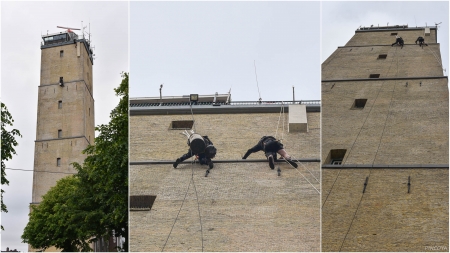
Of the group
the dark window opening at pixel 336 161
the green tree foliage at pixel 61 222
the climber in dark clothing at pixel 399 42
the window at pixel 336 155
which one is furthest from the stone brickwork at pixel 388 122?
the green tree foliage at pixel 61 222

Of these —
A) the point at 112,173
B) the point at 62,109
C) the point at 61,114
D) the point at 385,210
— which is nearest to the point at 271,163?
the point at 385,210

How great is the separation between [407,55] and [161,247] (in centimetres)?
2228

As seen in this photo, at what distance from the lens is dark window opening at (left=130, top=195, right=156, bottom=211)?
1488cm

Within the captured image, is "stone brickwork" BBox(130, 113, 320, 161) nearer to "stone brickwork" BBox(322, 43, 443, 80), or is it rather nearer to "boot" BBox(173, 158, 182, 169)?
"boot" BBox(173, 158, 182, 169)

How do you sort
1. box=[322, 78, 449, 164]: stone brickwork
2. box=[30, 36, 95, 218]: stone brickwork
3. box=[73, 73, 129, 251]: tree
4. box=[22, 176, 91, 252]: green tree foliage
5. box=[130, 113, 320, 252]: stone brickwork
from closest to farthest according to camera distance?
box=[130, 113, 320, 252]: stone brickwork, box=[322, 78, 449, 164]: stone brickwork, box=[73, 73, 129, 251]: tree, box=[22, 176, 91, 252]: green tree foliage, box=[30, 36, 95, 218]: stone brickwork

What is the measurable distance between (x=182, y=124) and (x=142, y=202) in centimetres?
330

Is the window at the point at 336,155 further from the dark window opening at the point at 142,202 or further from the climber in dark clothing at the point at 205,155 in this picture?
the dark window opening at the point at 142,202

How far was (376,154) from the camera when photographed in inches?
791

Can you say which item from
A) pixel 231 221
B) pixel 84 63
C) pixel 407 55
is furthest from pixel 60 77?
pixel 231 221

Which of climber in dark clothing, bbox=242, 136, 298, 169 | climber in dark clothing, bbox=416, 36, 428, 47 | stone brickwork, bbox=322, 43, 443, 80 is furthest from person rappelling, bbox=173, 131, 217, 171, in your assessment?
climber in dark clothing, bbox=416, 36, 428, 47

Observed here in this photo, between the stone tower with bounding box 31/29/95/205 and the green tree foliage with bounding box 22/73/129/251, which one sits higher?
the stone tower with bounding box 31/29/95/205

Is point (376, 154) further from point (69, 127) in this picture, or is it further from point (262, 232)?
point (69, 127)

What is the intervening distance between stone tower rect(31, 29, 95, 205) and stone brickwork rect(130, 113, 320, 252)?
144 ft

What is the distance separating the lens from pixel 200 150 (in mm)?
15922
